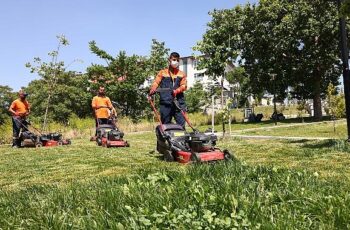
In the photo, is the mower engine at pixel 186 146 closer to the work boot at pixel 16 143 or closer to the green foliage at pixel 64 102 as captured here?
the work boot at pixel 16 143

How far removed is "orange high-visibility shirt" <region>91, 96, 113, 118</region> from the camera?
14969 millimetres

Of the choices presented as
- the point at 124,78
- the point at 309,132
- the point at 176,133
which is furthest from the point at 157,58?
the point at 176,133

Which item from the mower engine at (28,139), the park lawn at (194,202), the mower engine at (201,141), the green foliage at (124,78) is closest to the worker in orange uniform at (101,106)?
the mower engine at (28,139)

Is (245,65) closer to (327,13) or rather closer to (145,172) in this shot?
(327,13)

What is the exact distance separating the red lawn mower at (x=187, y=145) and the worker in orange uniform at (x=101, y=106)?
657cm

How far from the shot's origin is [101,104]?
15.0m

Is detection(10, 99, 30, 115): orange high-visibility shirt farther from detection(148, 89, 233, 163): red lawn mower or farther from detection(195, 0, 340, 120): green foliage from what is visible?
detection(195, 0, 340, 120): green foliage

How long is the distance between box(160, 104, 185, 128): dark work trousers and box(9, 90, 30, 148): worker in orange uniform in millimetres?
7405

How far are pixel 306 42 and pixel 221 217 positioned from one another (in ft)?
90.5

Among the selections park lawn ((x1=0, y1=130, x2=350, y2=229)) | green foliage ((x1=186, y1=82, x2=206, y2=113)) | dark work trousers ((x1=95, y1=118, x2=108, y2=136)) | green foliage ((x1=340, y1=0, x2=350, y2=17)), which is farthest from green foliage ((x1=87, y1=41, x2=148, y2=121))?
park lawn ((x1=0, y1=130, x2=350, y2=229))

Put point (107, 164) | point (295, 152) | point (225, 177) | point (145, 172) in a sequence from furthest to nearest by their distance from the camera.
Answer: point (295, 152)
point (107, 164)
point (145, 172)
point (225, 177)

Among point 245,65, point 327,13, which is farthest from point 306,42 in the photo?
point 245,65

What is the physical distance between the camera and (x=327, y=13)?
28078 millimetres

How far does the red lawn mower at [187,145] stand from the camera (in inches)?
277
